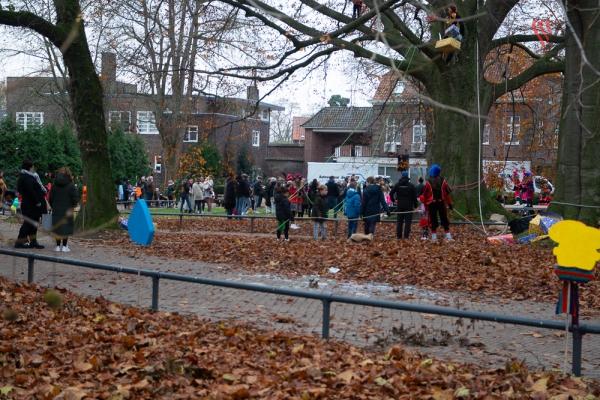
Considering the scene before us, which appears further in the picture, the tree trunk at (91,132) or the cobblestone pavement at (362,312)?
the tree trunk at (91,132)

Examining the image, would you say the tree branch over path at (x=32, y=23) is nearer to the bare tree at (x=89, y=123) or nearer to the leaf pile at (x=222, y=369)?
the bare tree at (x=89, y=123)

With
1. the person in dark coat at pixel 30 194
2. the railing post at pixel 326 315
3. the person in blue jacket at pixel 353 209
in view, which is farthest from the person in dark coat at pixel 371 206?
the railing post at pixel 326 315

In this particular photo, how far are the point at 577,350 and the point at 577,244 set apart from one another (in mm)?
958

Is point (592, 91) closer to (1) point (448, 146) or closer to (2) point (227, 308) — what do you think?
(1) point (448, 146)

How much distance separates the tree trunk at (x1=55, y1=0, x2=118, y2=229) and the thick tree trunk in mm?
10053

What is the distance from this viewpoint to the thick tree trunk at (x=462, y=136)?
22203mm

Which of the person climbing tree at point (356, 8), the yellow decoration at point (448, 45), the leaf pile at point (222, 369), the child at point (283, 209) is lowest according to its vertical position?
Result: the leaf pile at point (222, 369)

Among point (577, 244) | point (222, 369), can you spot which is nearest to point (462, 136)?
point (577, 244)

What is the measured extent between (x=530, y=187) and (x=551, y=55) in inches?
616

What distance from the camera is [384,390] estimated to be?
20.1ft

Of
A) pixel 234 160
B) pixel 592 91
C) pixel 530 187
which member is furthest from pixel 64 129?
pixel 592 91

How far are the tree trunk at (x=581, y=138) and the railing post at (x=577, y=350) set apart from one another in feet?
29.6

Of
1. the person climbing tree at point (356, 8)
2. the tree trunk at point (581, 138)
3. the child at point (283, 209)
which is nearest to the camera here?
the tree trunk at point (581, 138)

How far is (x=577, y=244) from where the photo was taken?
21.5 ft
